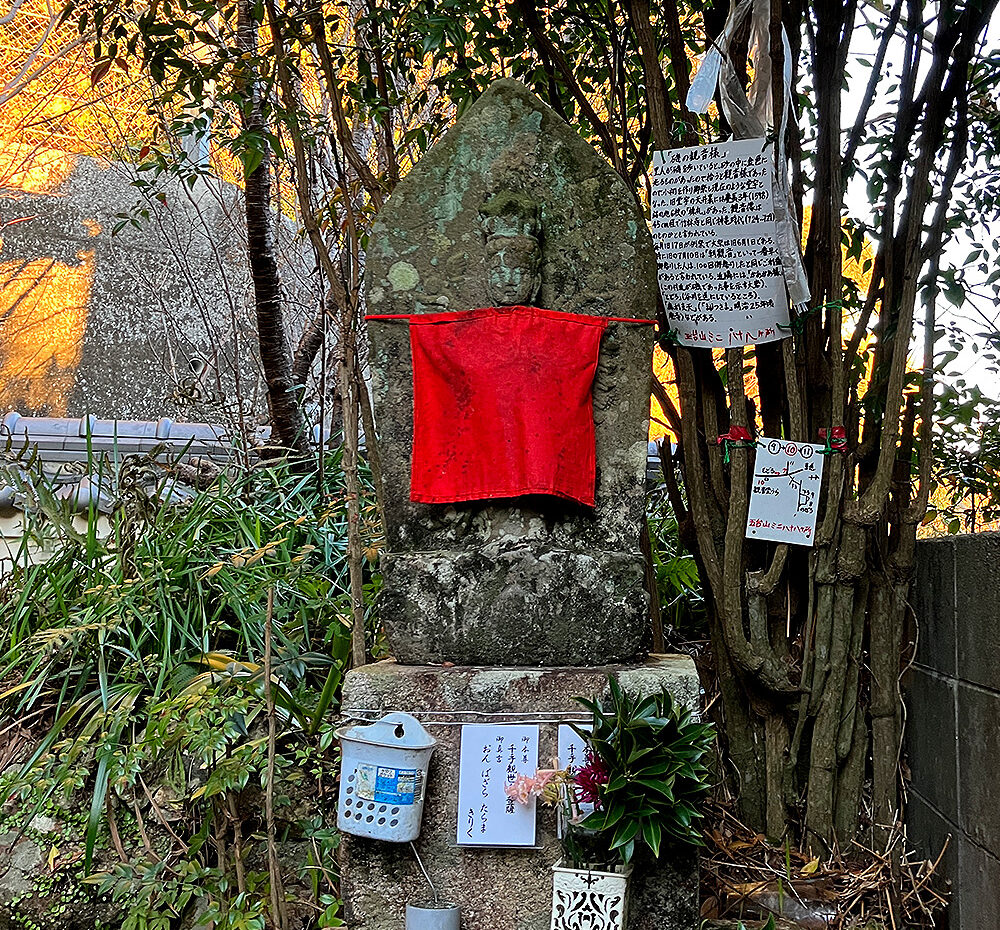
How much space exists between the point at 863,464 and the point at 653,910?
1.52m

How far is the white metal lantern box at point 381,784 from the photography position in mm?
2002

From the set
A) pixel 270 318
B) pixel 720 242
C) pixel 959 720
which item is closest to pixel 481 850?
pixel 959 720

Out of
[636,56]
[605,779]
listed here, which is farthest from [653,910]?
[636,56]

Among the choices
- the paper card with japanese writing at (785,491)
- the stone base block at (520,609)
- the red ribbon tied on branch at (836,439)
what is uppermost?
the red ribbon tied on branch at (836,439)

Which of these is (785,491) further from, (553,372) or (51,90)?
(51,90)

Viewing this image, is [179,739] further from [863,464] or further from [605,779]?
[863,464]

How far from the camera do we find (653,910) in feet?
6.65

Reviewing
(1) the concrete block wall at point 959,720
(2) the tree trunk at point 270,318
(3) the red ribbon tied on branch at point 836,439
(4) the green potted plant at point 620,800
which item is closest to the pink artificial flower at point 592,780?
(4) the green potted plant at point 620,800

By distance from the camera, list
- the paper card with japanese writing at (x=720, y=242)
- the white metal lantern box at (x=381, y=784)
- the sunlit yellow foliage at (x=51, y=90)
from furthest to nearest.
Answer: the sunlit yellow foliage at (x=51, y=90)
the paper card with japanese writing at (x=720, y=242)
the white metal lantern box at (x=381, y=784)

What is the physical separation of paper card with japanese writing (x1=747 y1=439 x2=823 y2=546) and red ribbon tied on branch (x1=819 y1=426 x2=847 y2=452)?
0.05m

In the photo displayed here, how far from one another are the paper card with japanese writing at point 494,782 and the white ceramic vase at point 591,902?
0.94 ft

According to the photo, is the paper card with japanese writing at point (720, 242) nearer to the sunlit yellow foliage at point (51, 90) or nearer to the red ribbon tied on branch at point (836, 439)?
the red ribbon tied on branch at point (836, 439)

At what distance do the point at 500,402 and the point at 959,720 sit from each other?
1538 millimetres

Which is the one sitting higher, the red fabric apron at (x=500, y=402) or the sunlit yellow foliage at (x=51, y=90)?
the sunlit yellow foliage at (x=51, y=90)
